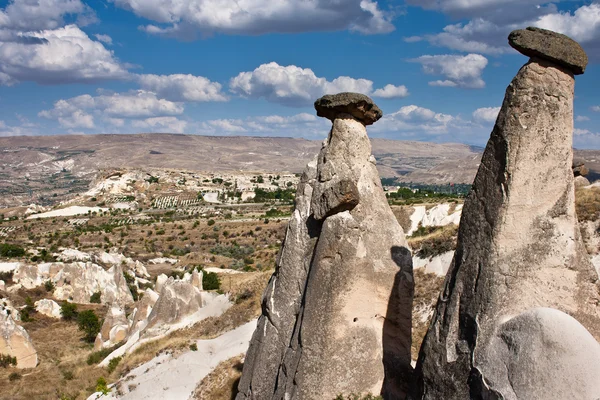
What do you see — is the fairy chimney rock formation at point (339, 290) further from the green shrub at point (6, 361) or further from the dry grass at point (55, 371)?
the green shrub at point (6, 361)

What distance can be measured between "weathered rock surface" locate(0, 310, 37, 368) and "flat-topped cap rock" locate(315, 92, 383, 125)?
17506mm

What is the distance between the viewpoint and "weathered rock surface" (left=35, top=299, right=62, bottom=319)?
28844mm

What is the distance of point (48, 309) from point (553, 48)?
30.7 metres

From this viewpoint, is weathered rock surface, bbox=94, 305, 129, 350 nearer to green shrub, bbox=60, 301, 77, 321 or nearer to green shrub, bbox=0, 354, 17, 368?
green shrub, bbox=0, 354, 17, 368

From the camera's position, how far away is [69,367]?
1820 cm

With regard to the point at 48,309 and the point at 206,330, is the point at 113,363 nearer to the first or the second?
the point at 206,330

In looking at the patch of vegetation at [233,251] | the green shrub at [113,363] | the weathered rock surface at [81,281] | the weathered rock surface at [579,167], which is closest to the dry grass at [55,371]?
the green shrub at [113,363]

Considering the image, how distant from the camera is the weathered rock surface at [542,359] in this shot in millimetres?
4668

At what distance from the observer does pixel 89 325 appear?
25391 millimetres

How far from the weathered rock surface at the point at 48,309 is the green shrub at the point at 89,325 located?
292 cm

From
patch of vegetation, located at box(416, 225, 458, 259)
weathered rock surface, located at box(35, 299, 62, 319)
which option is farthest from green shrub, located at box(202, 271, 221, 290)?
patch of vegetation, located at box(416, 225, 458, 259)

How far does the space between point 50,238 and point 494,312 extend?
228 feet

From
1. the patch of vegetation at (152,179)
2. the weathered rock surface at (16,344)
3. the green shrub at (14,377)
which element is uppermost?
the weathered rock surface at (16,344)

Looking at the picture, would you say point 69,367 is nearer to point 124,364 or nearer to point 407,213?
point 124,364
